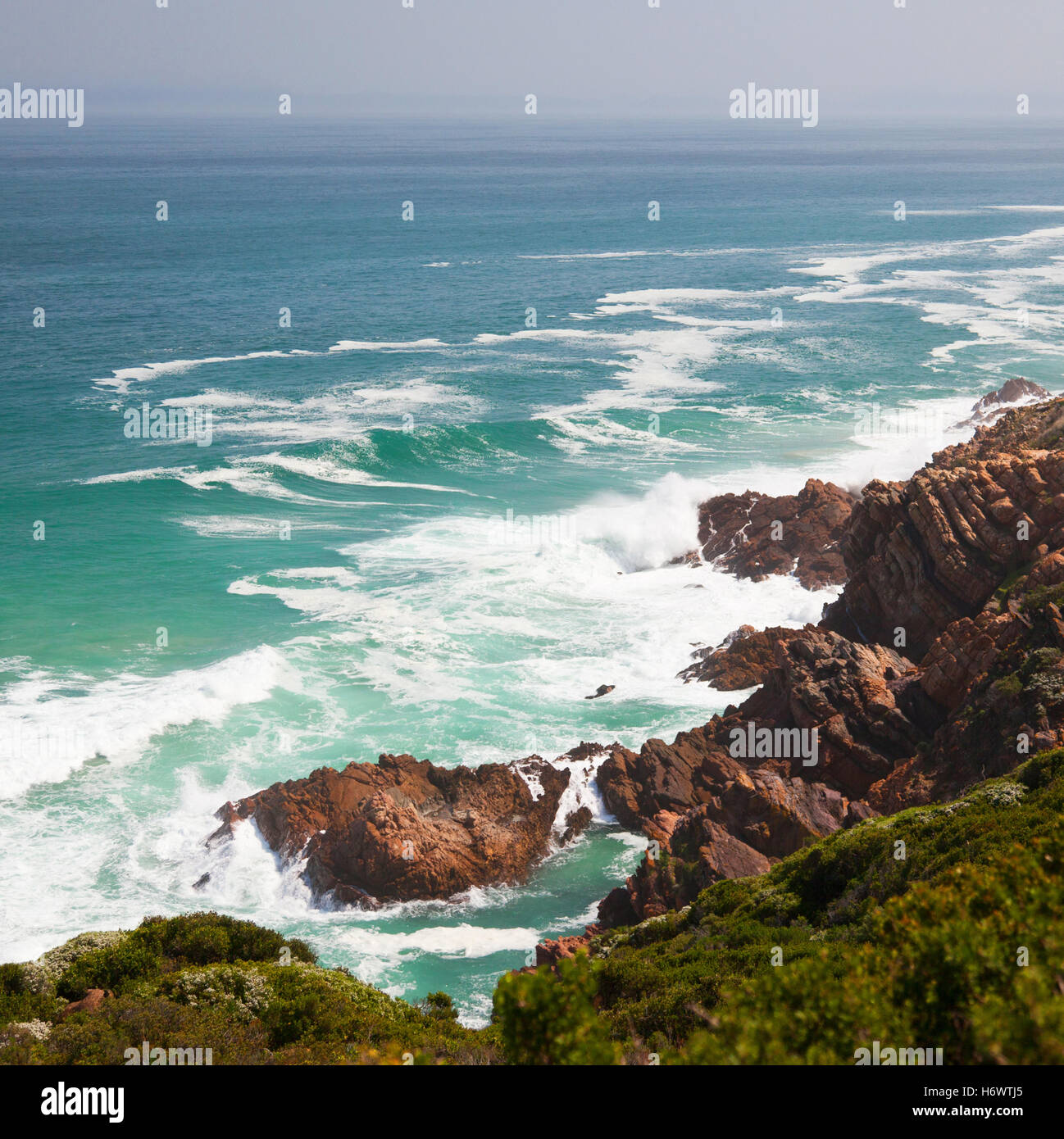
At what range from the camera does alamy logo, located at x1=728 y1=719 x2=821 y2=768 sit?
27.5 metres

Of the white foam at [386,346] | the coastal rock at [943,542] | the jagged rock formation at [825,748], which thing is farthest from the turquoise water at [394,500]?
the coastal rock at [943,542]

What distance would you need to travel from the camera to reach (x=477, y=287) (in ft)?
316

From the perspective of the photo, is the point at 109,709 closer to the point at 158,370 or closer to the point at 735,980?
the point at 735,980

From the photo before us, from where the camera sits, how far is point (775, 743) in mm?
28328

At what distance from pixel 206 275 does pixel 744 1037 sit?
100m

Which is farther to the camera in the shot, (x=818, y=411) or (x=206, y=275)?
(x=206, y=275)

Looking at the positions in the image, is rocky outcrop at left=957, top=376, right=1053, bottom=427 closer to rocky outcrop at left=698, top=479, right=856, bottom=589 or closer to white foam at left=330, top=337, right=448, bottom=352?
rocky outcrop at left=698, top=479, right=856, bottom=589

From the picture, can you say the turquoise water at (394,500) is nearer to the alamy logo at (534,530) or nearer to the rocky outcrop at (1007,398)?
the alamy logo at (534,530)

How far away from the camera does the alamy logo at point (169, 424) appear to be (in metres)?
59.1

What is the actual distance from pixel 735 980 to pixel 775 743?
12189 mm

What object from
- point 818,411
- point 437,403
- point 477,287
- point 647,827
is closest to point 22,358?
point 437,403
